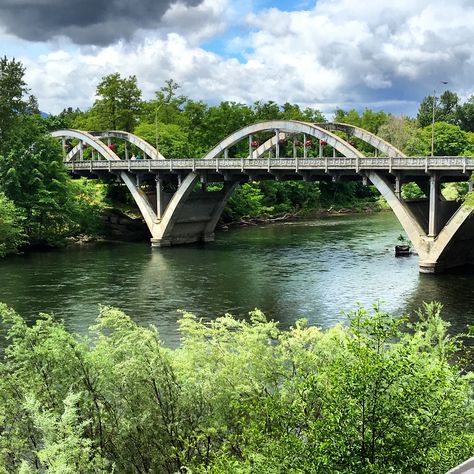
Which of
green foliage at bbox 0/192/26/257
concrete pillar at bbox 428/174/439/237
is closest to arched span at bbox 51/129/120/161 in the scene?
green foliage at bbox 0/192/26/257

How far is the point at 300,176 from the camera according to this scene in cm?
5488

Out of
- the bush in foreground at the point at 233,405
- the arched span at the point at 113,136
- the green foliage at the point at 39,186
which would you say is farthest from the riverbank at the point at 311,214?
the bush in foreground at the point at 233,405

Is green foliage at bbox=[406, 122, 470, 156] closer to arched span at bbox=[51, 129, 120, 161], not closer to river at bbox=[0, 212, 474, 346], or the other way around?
river at bbox=[0, 212, 474, 346]

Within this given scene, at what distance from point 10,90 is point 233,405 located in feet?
142

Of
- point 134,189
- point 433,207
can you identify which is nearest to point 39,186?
point 134,189

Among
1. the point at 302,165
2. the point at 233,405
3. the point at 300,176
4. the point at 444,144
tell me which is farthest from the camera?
the point at 444,144

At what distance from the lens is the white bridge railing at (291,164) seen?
4019 cm

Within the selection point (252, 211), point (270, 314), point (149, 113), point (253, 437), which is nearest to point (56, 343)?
point (253, 437)

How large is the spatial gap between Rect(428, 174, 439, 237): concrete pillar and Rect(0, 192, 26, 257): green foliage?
Result: 30.0 metres

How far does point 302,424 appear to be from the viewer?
37.2 feet

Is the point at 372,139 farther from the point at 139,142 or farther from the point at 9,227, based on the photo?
the point at 9,227

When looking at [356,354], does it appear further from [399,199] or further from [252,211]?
[252,211]

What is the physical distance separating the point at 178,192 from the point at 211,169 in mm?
4131

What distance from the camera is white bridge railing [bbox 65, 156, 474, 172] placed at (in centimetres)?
4019
